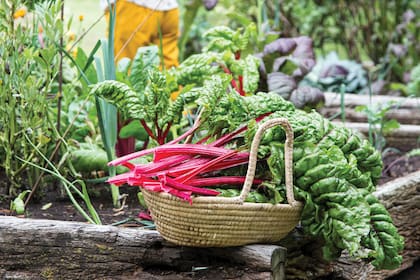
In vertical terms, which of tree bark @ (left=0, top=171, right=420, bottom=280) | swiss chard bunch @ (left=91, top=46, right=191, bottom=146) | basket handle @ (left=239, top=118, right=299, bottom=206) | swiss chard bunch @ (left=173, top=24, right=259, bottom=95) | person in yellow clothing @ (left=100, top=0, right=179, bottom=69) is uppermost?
person in yellow clothing @ (left=100, top=0, right=179, bottom=69)

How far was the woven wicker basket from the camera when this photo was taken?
2078 mm

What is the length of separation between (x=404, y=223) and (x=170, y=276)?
1.38 metres

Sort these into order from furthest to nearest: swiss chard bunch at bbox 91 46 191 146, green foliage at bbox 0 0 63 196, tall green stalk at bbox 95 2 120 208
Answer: tall green stalk at bbox 95 2 120 208, green foliage at bbox 0 0 63 196, swiss chard bunch at bbox 91 46 191 146

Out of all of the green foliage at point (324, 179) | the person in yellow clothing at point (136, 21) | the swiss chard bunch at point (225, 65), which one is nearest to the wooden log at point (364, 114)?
the person in yellow clothing at point (136, 21)

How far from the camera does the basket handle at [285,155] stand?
207 cm

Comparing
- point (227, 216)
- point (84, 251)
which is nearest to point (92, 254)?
point (84, 251)

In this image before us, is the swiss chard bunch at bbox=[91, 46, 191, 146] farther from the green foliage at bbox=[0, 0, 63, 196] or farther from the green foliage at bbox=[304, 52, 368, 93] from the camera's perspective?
the green foliage at bbox=[304, 52, 368, 93]

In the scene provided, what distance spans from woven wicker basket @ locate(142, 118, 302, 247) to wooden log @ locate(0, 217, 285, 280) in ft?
0.29

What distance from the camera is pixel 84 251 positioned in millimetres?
2260

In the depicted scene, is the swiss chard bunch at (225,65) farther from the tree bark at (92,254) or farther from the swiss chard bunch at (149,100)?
the tree bark at (92,254)

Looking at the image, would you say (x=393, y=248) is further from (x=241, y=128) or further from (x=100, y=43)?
(x=100, y=43)

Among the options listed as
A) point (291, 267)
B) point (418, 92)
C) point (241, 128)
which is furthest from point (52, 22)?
point (418, 92)

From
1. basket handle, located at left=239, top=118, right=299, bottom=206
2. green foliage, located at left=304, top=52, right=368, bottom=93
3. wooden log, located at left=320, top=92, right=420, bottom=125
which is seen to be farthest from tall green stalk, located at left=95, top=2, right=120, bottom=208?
green foliage, located at left=304, top=52, right=368, bottom=93

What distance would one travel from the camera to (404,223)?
10.5 feet
